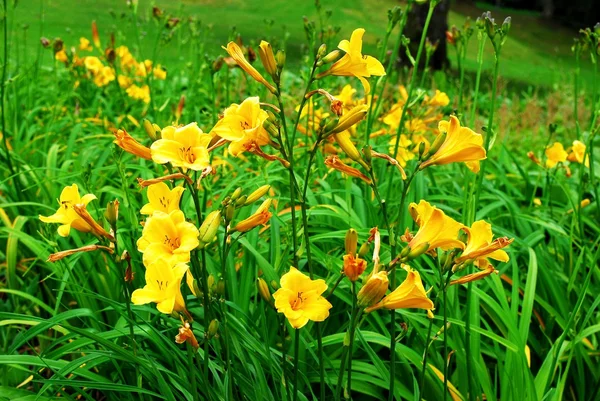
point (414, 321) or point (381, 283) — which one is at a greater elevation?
point (381, 283)

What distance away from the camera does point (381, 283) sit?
101cm

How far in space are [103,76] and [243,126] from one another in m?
3.22

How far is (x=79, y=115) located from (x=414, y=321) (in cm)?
319

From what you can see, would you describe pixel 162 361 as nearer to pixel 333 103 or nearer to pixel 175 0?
pixel 333 103

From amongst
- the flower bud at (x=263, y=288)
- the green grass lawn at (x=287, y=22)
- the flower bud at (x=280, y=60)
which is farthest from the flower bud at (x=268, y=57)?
the green grass lawn at (x=287, y=22)

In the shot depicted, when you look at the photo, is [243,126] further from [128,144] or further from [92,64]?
[92,64]

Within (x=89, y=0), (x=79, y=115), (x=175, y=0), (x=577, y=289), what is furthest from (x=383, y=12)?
(x=577, y=289)

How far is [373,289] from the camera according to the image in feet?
3.34

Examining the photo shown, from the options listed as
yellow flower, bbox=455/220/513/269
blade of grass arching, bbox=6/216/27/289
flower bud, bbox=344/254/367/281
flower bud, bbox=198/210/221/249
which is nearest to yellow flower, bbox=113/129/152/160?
flower bud, bbox=198/210/221/249

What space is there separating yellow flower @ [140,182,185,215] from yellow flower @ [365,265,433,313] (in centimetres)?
41

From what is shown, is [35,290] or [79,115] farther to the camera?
[79,115]

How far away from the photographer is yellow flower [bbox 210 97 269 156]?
1.14m

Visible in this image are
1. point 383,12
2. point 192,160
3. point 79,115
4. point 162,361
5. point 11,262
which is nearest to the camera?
point 192,160

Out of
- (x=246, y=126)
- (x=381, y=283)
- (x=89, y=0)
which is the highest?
(x=246, y=126)
